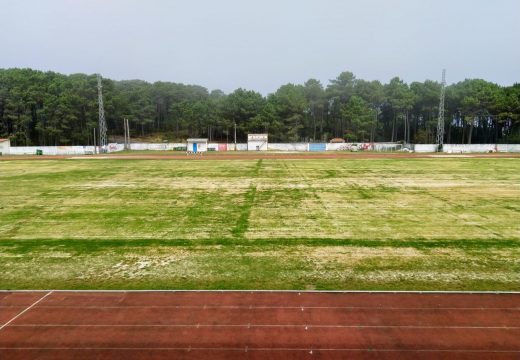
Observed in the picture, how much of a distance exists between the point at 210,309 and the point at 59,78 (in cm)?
11037

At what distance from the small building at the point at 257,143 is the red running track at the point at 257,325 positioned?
79334mm

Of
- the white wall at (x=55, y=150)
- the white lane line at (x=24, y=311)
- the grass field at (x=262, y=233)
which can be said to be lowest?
the white lane line at (x=24, y=311)

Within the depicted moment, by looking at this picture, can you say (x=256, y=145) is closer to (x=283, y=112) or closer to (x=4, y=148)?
(x=283, y=112)

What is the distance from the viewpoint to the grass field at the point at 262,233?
1438 cm

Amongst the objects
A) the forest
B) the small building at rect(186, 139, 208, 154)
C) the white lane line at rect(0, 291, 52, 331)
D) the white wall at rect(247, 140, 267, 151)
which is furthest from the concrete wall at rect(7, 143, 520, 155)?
the white lane line at rect(0, 291, 52, 331)

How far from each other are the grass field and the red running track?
4.05 feet

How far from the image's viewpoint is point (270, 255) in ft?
55.4

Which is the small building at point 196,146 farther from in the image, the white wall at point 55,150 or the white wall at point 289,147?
the white wall at point 55,150

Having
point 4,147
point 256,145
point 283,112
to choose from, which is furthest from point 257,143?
point 4,147

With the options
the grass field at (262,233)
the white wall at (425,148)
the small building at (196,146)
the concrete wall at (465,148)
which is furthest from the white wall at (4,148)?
the concrete wall at (465,148)

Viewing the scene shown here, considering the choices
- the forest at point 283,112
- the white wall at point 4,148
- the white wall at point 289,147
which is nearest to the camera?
the white wall at point 4,148

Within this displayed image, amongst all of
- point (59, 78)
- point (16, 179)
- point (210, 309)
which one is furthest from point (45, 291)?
point (59, 78)

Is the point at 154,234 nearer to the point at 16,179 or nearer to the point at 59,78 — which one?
the point at 16,179

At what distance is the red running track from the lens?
31.3 ft
